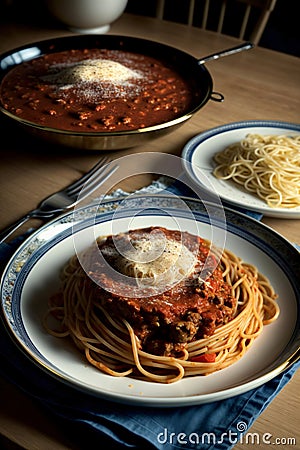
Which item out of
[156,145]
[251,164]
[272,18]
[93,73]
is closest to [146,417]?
[251,164]

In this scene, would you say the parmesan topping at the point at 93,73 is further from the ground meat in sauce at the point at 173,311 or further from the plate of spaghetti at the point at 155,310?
the ground meat in sauce at the point at 173,311

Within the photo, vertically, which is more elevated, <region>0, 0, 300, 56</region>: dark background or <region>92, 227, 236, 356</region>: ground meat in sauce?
<region>92, 227, 236, 356</region>: ground meat in sauce

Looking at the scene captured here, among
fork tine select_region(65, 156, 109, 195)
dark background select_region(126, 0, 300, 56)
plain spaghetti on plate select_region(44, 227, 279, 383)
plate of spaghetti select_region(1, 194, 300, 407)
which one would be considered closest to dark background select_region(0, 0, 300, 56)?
dark background select_region(126, 0, 300, 56)

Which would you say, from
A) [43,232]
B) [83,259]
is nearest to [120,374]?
[83,259]

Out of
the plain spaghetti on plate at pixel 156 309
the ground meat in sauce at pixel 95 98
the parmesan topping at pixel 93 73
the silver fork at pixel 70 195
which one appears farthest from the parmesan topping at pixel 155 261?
the parmesan topping at pixel 93 73

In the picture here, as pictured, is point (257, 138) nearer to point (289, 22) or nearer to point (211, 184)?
point (211, 184)

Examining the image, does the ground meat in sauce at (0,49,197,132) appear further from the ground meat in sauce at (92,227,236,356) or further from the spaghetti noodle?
the ground meat in sauce at (92,227,236,356)
